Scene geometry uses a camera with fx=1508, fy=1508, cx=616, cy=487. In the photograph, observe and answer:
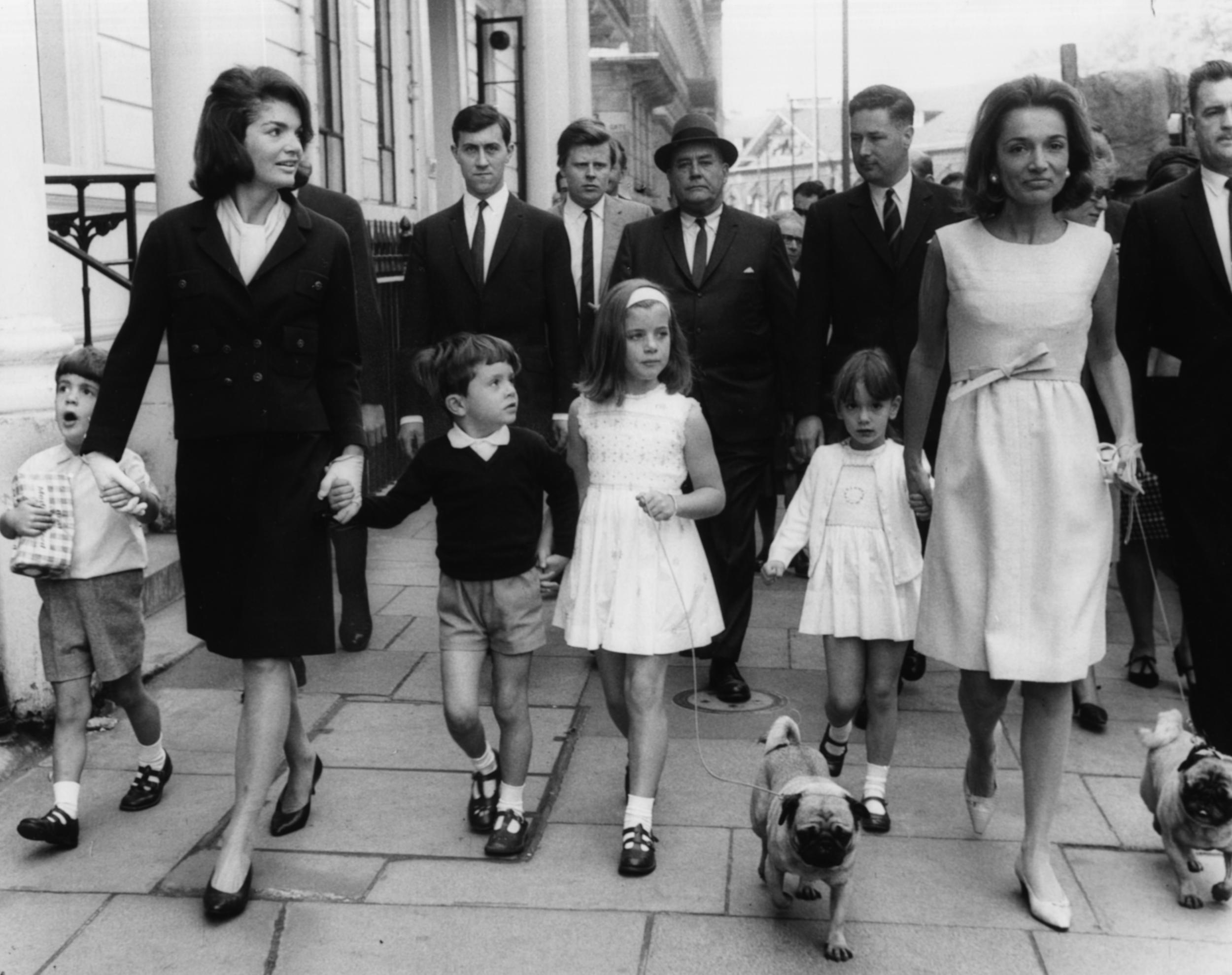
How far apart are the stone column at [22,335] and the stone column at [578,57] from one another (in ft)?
36.6

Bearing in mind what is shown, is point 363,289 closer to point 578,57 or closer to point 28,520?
point 28,520

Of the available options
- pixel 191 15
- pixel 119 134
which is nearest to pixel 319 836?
pixel 191 15

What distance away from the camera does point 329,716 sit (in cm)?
573

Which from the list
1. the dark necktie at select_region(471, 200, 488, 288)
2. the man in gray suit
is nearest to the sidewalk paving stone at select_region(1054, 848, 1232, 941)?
the dark necktie at select_region(471, 200, 488, 288)

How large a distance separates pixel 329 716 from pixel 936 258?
2923 mm

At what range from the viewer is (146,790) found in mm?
4797

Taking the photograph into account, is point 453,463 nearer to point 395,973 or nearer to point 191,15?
point 395,973

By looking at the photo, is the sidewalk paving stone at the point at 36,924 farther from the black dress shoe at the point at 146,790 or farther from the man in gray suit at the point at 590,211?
the man in gray suit at the point at 590,211

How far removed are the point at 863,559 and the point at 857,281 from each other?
1.47m

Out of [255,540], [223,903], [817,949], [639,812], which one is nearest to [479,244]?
[255,540]

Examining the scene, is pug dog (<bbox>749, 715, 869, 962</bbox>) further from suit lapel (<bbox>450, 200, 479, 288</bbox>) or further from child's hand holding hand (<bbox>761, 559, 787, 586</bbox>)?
suit lapel (<bbox>450, 200, 479, 288</bbox>)

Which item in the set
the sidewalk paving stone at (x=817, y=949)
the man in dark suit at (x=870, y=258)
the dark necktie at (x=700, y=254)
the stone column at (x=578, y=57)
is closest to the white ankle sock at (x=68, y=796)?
the sidewalk paving stone at (x=817, y=949)

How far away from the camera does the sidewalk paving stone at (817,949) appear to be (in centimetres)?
365

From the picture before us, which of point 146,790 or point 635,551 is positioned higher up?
point 635,551
